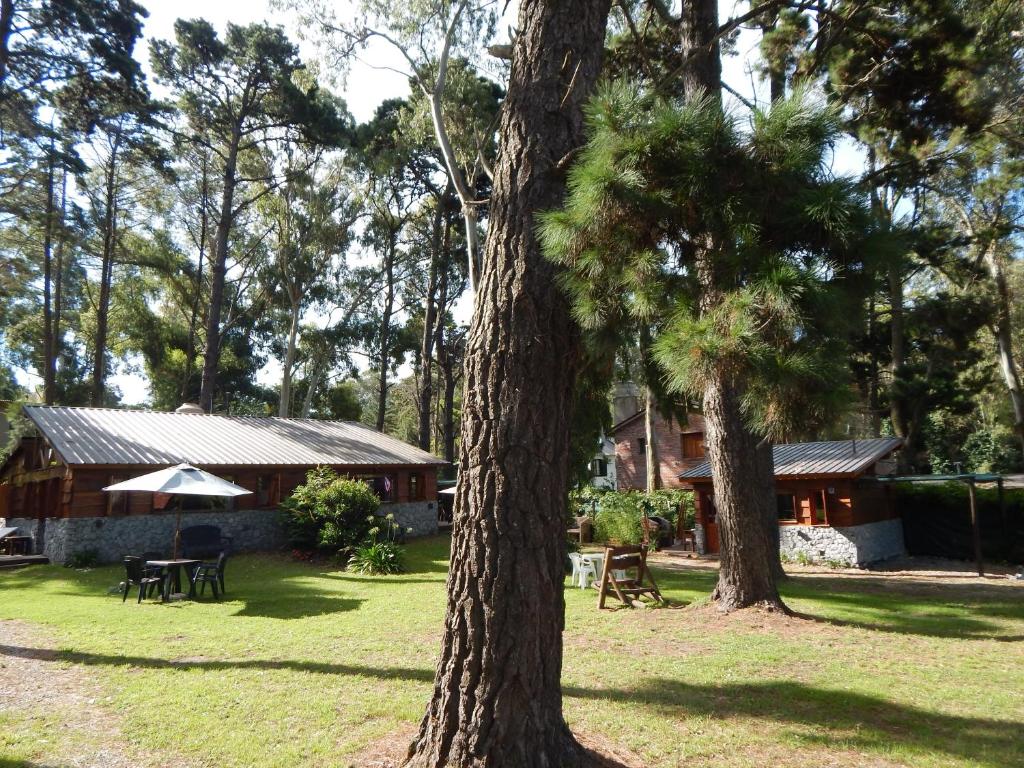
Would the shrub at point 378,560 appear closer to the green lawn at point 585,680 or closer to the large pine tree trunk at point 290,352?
the green lawn at point 585,680

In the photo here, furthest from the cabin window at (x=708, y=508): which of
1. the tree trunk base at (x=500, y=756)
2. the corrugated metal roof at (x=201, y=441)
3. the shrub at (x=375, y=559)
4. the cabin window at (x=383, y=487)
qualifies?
the tree trunk base at (x=500, y=756)

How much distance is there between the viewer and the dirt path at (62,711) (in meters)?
4.04

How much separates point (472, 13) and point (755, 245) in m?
16.7

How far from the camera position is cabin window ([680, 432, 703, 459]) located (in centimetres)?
2580

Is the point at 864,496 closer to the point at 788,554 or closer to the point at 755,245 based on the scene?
the point at 788,554

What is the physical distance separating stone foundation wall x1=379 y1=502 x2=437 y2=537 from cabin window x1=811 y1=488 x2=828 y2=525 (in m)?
12.2

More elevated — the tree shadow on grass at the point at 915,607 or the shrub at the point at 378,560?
the shrub at the point at 378,560

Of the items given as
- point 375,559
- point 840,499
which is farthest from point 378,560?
point 840,499

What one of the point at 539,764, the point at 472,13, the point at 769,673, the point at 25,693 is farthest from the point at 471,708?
the point at 472,13

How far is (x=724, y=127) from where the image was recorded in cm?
349

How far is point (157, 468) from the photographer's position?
51.4 feet

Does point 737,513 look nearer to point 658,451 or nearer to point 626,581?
point 626,581

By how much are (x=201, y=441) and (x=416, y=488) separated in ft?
24.9

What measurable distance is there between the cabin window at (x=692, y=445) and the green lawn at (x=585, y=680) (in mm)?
15049
